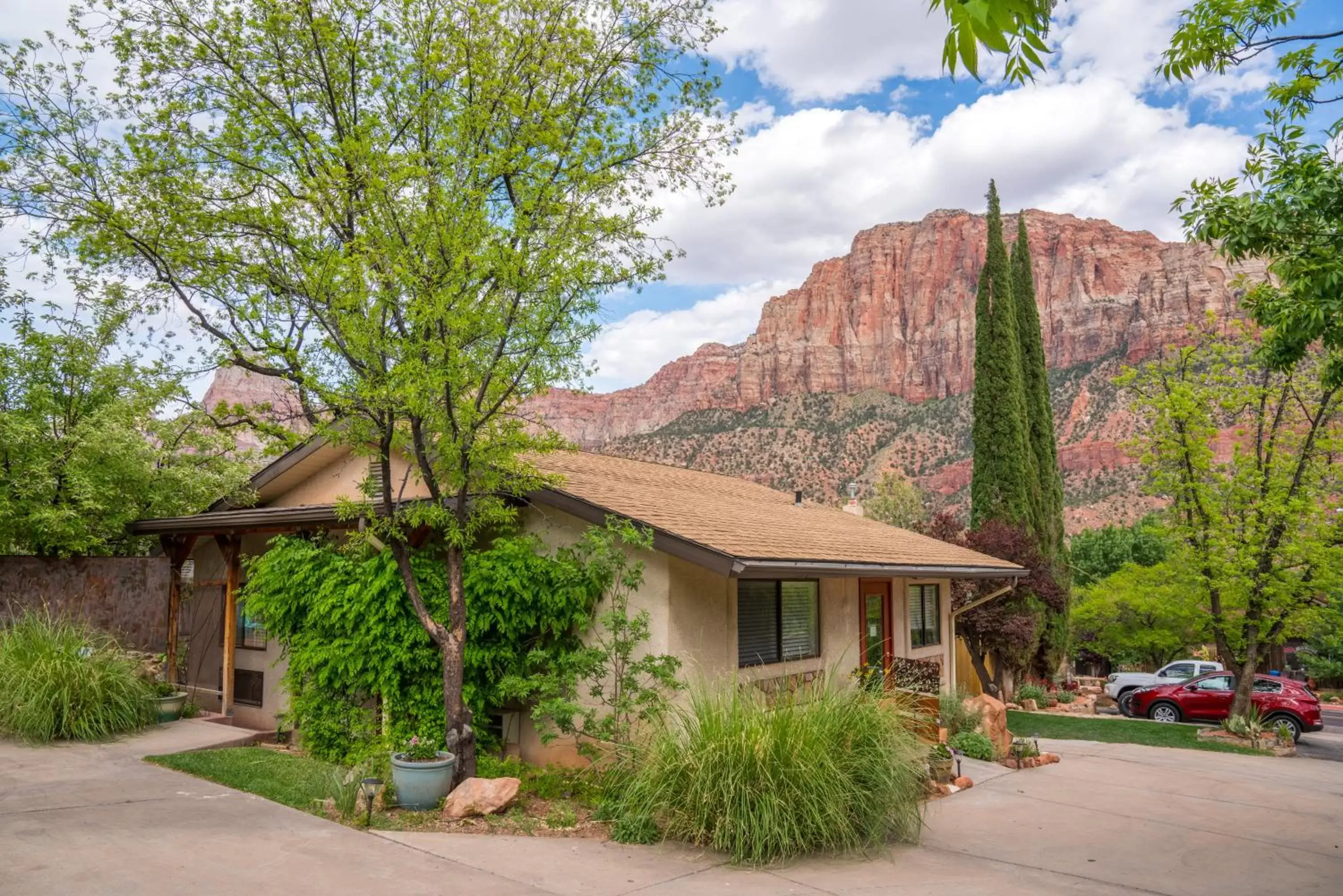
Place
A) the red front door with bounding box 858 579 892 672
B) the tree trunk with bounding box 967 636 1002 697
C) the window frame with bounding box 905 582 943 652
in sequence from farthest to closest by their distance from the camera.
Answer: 1. the tree trunk with bounding box 967 636 1002 697
2. the window frame with bounding box 905 582 943 652
3. the red front door with bounding box 858 579 892 672

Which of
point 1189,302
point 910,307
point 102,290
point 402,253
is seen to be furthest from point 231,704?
point 910,307

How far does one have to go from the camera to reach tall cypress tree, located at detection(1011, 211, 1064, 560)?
2508cm

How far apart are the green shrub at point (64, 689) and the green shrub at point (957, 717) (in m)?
10.7

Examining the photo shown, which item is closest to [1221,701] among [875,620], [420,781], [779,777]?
[875,620]

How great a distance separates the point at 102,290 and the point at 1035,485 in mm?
22733

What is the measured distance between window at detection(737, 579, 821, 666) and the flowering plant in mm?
3624

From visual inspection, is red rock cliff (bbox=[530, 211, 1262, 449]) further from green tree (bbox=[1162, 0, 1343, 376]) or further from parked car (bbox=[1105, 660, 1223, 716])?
green tree (bbox=[1162, 0, 1343, 376])

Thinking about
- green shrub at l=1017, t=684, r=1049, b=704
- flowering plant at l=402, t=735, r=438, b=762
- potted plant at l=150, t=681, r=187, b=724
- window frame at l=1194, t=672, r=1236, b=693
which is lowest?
green shrub at l=1017, t=684, r=1049, b=704

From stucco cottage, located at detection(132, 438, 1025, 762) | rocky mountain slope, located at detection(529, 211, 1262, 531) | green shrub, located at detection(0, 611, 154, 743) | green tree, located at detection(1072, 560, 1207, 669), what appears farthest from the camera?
rocky mountain slope, located at detection(529, 211, 1262, 531)

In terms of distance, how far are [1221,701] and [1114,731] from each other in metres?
3.97

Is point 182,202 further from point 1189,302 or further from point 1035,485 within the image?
point 1189,302

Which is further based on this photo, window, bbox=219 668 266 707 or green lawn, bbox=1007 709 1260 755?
green lawn, bbox=1007 709 1260 755

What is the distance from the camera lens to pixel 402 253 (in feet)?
27.0

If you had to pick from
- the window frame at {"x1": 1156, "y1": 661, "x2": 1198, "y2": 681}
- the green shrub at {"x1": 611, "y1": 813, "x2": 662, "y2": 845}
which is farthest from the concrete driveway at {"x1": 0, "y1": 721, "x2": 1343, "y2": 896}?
the window frame at {"x1": 1156, "y1": 661, "x2": 1198, "y2": 681}
